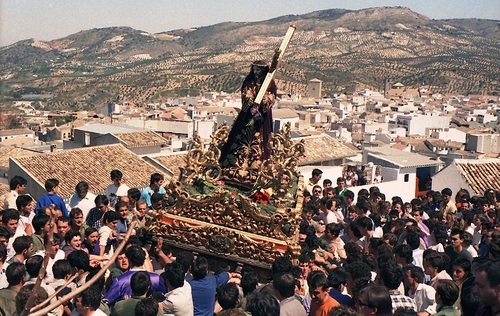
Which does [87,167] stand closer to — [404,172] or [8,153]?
[8,153]

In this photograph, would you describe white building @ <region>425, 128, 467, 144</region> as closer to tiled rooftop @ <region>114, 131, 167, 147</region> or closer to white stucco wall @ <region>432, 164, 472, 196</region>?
tiled rooftop @ <region>114, 131, 167, 147</region>

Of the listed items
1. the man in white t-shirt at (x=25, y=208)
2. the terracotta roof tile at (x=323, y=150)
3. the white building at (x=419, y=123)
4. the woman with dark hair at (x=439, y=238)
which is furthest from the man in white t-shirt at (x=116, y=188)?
the white building at (x=419, y=123)

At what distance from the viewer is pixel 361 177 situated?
63.2ft

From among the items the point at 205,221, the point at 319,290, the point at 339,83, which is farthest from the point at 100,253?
the point at 339,83

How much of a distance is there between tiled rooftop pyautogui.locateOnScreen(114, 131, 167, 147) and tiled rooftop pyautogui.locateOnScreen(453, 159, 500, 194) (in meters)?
16.0

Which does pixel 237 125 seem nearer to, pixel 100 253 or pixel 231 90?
pixel 100 253

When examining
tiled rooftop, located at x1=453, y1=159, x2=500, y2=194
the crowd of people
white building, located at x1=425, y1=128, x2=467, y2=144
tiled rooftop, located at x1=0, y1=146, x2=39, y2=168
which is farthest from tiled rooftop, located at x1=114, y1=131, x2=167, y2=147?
white building, located at x1=425, y1=128, x2=467, y2=144

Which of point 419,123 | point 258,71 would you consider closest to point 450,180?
point 258,71

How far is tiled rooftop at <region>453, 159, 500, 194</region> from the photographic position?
60.9 feet

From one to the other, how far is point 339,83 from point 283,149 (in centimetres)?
11690

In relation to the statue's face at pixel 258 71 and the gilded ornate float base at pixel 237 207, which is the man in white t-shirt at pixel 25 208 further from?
the statue's face at pixel 258 71

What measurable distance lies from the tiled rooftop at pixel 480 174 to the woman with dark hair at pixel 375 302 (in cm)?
1441

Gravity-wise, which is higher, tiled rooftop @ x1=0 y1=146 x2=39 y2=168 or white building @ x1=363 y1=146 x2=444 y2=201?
white building @ x1=363 y1=146 x2=444 y2=201

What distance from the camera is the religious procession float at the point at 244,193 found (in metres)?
8.50
